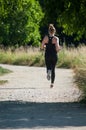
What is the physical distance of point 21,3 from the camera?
21.4 m

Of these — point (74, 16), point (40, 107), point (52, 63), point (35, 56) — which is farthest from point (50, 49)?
point (35, 56)

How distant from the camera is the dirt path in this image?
37.6ft

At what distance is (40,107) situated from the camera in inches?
553

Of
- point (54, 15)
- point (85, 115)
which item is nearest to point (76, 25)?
point (54, 15)

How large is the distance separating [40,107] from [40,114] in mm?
1228

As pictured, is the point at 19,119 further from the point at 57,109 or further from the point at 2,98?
the point at 2,98

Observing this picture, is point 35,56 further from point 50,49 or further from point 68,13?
point 68,13

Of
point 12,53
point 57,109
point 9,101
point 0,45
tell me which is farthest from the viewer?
point 0,45

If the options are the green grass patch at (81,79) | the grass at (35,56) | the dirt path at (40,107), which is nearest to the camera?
the dirt path at (40,107)

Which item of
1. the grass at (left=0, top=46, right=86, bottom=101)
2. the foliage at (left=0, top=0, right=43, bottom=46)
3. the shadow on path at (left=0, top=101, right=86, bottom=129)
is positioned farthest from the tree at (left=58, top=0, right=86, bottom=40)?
the foliage at (left=0, top=0, right=43, bottom=46)

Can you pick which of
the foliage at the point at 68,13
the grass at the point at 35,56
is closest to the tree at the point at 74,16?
the foliage at the point at 68,13

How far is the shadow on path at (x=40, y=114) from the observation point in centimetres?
1155

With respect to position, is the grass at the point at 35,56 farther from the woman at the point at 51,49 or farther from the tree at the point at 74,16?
the tree at the point at 74,16

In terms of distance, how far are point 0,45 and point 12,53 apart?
5.27m
